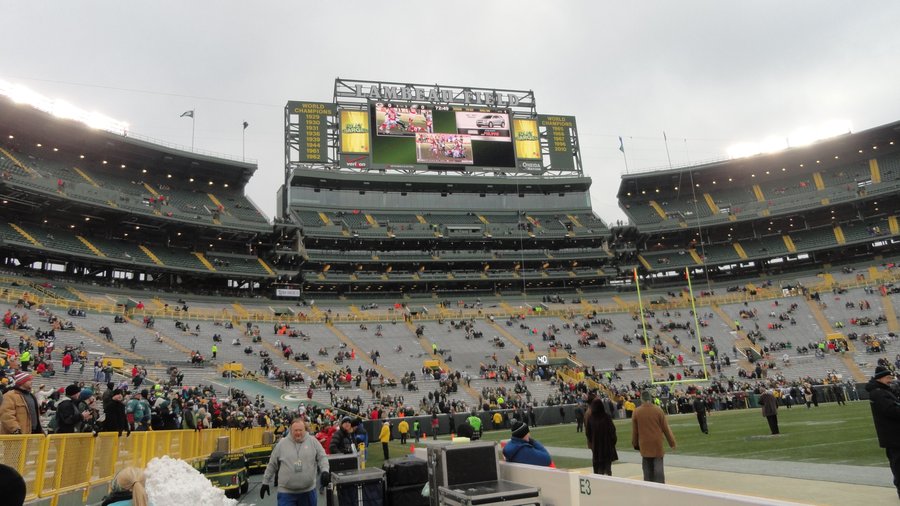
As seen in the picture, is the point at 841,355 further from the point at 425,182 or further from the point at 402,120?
the point at 402,120

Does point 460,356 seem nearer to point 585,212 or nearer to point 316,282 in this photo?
point 316,282

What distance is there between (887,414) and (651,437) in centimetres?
277

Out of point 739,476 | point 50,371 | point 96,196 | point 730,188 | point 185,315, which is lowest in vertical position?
point 739,476

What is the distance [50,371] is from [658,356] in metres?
41.4

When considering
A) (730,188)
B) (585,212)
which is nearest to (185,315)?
(585,212)

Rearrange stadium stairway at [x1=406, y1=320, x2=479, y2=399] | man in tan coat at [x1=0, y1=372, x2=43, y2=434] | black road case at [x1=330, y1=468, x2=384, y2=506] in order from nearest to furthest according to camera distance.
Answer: black road case at [x1=330, y1=468, x2=384, y2=506], man in tan coat at [x1=0, y1=372, x2=43, y2=434], stadium stairway at [x1=406, y1=320, x2=479, y2=399]

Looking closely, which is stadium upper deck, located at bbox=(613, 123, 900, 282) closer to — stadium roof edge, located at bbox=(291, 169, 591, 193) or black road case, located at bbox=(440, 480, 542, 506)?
stadium roof edge, located at bbox=(291, 169, 591, 193)

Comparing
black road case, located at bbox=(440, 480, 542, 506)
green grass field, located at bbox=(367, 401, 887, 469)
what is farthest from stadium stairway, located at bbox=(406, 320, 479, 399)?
black road case, located at bbox=(440, 480, 542, 506)

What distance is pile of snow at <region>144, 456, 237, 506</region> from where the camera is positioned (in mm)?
5734

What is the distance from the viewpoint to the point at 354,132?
67312 millimetres

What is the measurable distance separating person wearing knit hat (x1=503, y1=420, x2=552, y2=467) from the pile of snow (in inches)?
129

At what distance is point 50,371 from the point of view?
85.5 feet

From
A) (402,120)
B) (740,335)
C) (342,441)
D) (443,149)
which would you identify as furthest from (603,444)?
(402,120)

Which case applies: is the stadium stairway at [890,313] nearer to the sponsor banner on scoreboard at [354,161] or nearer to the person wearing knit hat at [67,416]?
the sponsor banner on scoreboard at [354,161]
